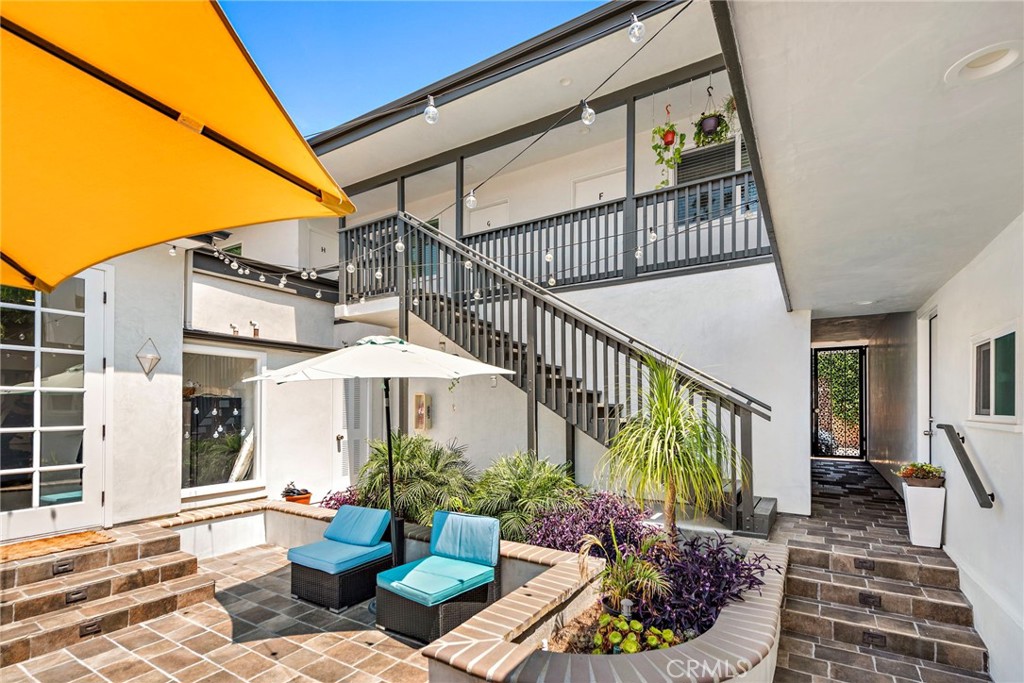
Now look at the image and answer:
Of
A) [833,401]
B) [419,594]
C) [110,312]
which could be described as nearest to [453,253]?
[110,312]

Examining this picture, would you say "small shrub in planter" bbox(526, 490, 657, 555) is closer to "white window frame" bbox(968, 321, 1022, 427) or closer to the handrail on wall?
the handrail on wall

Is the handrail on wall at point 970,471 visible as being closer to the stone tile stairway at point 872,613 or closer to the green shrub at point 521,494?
the stone tile stairway at point 872,613

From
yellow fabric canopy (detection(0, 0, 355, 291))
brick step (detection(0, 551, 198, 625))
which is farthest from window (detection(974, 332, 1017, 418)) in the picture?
brick step (detection(0, 551, 198, 625))

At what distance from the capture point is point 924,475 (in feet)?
16.4

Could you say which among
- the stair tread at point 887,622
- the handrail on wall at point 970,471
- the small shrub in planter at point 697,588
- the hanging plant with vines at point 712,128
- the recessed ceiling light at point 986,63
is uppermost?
the hanging plant with vines at point 712,128

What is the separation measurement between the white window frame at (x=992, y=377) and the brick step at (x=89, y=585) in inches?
269

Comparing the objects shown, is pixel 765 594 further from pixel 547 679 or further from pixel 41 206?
pixel 41 206

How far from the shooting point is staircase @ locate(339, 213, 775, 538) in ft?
15.7

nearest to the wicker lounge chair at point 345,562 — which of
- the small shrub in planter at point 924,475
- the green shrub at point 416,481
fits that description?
the green shrub at point 416,481

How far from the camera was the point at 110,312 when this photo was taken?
5.48m

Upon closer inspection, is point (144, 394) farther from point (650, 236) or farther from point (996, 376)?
point (996, 376)

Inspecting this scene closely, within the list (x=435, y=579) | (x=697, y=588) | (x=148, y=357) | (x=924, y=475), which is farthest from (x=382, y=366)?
(x=924, y=475)

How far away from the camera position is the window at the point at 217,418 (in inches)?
249

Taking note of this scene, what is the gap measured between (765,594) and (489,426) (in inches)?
198
